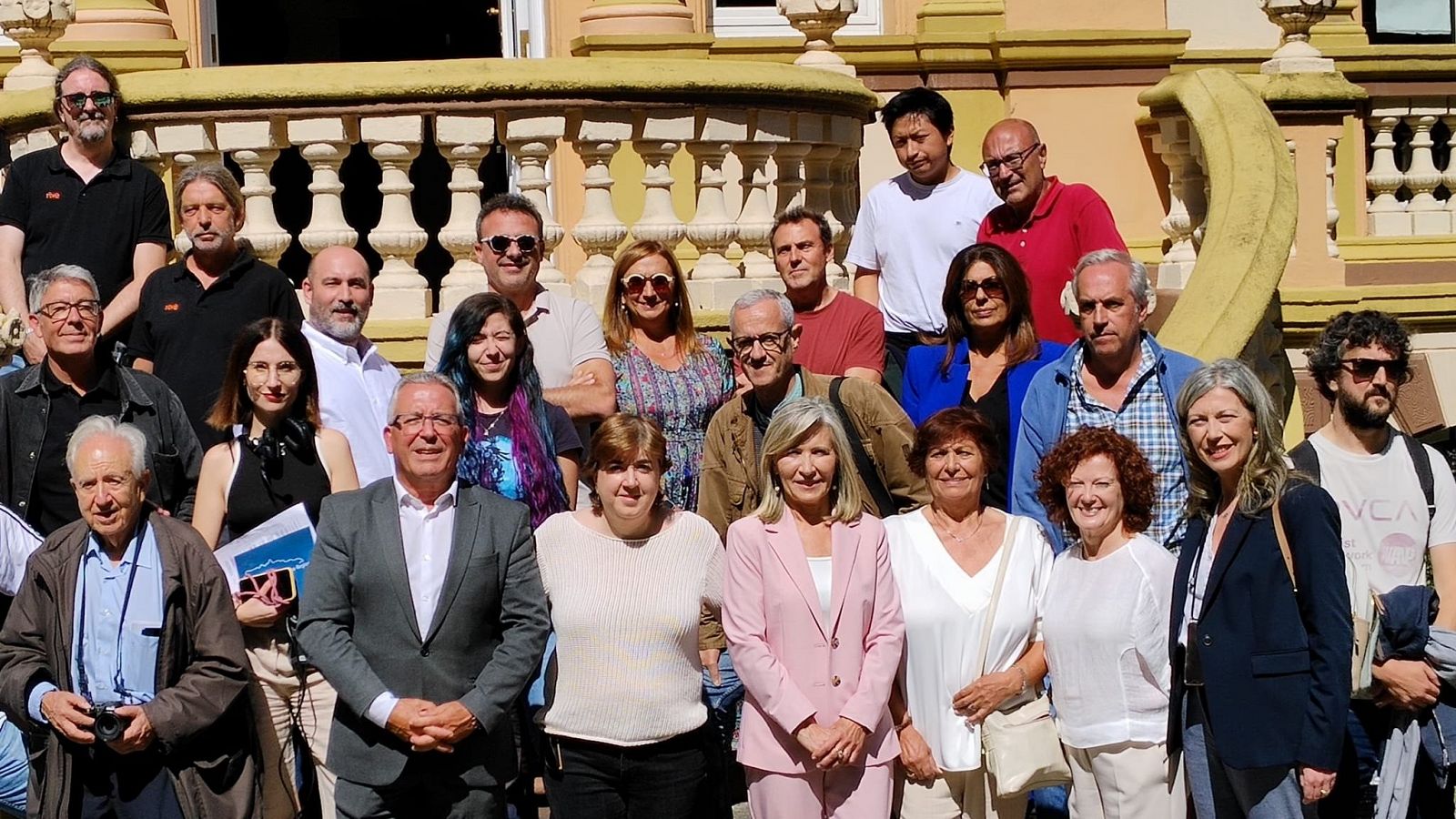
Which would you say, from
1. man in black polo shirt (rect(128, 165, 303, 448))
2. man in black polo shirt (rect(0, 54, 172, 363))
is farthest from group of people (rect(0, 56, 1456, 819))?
man in black polo shirt (rect(0, 54, 172, 363))

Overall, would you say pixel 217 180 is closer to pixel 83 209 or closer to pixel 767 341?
pixel 83 209

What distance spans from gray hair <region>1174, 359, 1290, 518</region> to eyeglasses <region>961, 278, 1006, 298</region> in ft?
2.55

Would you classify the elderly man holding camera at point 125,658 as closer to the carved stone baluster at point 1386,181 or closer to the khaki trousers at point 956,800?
the khaki trousers at point 956,800

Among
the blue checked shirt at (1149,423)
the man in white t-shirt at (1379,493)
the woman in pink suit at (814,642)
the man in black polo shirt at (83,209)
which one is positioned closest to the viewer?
the woman in pink suit at (814,642)

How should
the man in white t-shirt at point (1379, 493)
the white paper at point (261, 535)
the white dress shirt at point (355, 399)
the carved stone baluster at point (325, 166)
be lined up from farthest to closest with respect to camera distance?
1. the carved stone baluster at point (325, 166)
2. the white dress shirt at point (355, 399)
3. the man in white t-shirt at point (1379, 493)
4. the white paper at point (261, 535)

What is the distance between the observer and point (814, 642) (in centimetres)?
538

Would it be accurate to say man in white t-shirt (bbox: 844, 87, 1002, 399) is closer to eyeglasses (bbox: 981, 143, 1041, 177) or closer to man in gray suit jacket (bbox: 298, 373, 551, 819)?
eyeglasses (bbox: 981, 143, 1041, 177)

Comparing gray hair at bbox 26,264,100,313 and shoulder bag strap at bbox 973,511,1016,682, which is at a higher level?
gray hair at bbox 26,264,100,313

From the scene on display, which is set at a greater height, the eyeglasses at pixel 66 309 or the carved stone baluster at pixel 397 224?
the carved stone baluster at pixel 397 224

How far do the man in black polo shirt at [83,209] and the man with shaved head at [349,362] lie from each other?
0.98 meters

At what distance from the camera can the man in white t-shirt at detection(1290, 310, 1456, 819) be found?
5852mm

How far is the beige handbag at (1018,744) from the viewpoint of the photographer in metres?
5.35

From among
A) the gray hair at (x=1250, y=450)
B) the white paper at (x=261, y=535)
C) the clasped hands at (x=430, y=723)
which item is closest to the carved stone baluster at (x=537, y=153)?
the white paper at (x=261, y=535)

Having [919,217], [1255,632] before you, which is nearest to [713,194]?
[919,217]
